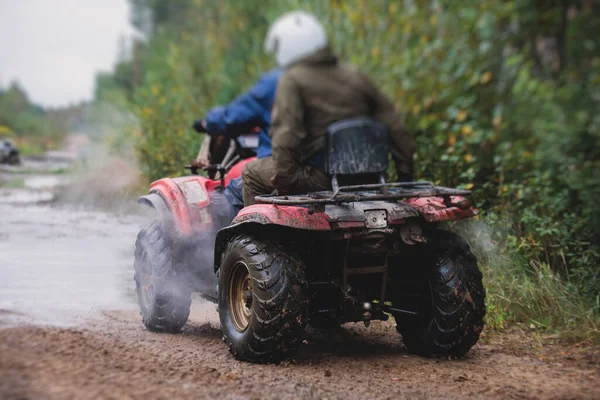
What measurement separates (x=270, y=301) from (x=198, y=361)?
0.65 meters

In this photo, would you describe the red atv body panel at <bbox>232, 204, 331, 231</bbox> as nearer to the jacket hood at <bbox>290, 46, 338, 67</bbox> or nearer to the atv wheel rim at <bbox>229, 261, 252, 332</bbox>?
the atv wheel rim at <bbox>229, 261, 252, 332</bbox>

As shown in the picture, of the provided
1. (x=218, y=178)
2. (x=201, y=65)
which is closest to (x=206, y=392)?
(x=218, y=178)

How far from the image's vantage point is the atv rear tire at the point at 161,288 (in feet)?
20.0

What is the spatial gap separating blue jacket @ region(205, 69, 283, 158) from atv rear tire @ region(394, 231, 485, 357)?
1.39 m

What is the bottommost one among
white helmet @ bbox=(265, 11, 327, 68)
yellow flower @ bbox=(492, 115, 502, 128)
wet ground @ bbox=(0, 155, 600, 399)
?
wet ground @ bbox=(0, 155, 600, 399)

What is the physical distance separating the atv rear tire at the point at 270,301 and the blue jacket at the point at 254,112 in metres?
0.78

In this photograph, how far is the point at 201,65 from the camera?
1605cm

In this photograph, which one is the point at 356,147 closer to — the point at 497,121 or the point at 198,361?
the point at 198,361

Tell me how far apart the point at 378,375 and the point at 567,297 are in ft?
7.75

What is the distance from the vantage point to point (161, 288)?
6062 mm

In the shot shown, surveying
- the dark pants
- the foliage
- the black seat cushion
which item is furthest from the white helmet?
the foliage

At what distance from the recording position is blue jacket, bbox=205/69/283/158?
503cm

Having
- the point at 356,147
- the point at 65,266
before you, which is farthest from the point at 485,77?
the point at 65,266

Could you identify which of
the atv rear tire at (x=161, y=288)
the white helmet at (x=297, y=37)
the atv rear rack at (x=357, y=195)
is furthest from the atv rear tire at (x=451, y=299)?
the atv rear tire at (x=161, y=288)
